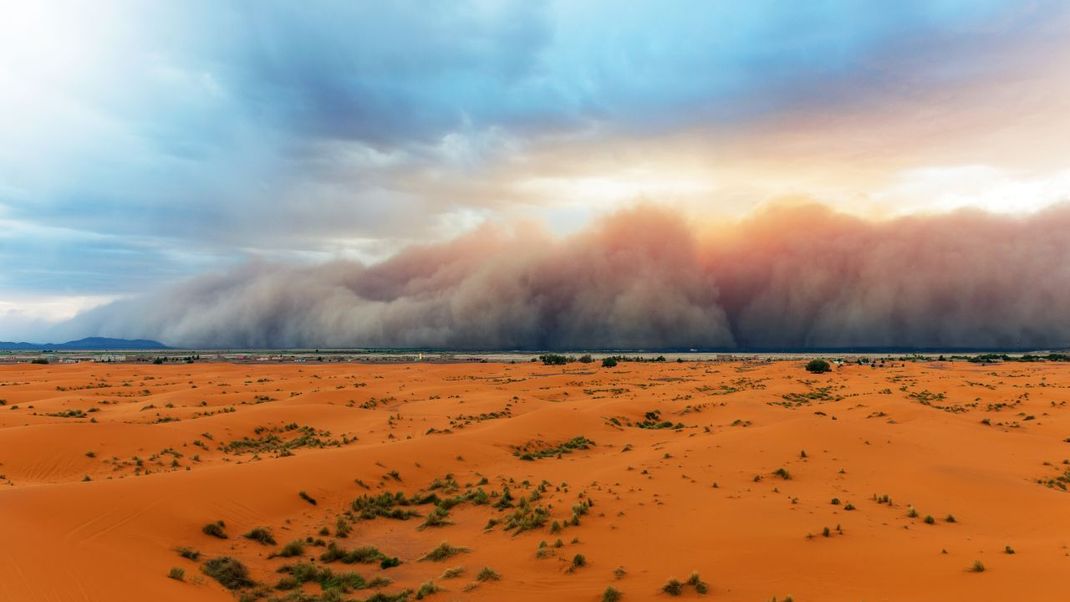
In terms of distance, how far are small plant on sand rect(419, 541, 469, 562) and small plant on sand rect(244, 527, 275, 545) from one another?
15.3 feet

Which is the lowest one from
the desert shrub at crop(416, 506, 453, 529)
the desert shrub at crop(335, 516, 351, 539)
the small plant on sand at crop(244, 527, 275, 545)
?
the desert shrub at crop(416, 506, 453, 529)

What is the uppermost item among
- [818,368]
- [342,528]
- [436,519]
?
[818,368]

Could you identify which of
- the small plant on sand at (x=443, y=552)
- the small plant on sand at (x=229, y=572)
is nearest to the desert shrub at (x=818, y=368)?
the small plant on sand at (x=443, y=552)

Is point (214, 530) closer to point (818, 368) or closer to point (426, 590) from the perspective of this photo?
point (426, 590)

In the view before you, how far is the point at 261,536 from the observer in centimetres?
1689

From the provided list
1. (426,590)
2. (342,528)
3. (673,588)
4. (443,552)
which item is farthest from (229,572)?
(673,588)

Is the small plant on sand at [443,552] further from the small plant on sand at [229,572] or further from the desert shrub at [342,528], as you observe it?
the small plant on sand at [229,572]

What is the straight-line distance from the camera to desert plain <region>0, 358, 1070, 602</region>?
12.8 metres

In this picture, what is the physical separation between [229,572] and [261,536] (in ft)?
11.3

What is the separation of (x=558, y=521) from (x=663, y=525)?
326 cm

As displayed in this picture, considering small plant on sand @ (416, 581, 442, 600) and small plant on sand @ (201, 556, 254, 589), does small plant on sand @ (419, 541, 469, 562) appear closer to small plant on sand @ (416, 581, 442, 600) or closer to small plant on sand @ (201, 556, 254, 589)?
small plant on sand @ (416, 581, 442, 600)

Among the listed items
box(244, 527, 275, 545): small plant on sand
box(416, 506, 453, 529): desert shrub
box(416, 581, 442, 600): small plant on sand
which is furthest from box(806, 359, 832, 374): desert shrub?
box(416, 581, 442, 600): small plant on sand

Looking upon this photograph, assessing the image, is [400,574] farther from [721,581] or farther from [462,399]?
[462,399]

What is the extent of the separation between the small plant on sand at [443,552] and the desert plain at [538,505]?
121 millimetres
